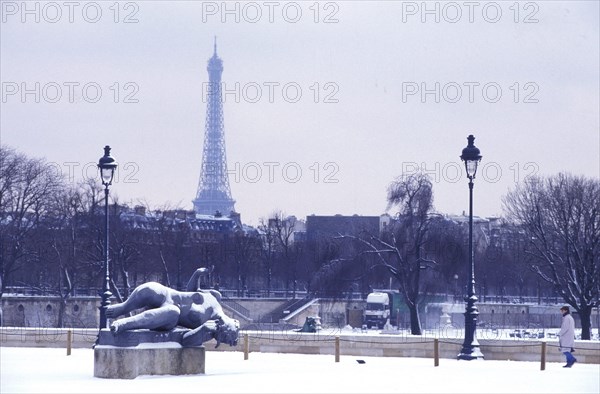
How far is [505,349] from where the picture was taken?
41.7 metres

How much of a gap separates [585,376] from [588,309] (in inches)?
1476

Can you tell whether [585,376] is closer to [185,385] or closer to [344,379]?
[344,379]

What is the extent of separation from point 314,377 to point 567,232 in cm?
4886

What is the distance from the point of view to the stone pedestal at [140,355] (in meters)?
30.7

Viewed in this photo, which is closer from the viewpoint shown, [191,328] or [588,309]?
[191,328]

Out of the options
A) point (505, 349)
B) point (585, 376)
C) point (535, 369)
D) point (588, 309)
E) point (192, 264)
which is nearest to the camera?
point (585, 376)

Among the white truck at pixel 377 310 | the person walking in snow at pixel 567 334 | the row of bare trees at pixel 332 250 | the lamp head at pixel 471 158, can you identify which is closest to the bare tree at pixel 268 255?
the row of bare trees at pixel 332 250

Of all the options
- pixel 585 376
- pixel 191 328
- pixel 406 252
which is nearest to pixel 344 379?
pixel 191 328

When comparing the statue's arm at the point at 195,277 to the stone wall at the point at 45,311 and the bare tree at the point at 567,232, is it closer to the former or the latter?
the bare tree at the point at 567,232

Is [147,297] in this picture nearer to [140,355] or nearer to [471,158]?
[140,355]

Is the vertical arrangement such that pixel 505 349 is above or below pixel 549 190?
below

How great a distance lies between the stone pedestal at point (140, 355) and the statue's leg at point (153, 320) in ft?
0.42

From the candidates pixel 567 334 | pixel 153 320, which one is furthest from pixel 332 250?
pixel 153 320

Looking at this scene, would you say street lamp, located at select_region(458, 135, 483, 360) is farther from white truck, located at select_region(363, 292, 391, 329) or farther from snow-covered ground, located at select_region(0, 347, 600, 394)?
white truck, located at select_region(363, 292, 391, 329)
